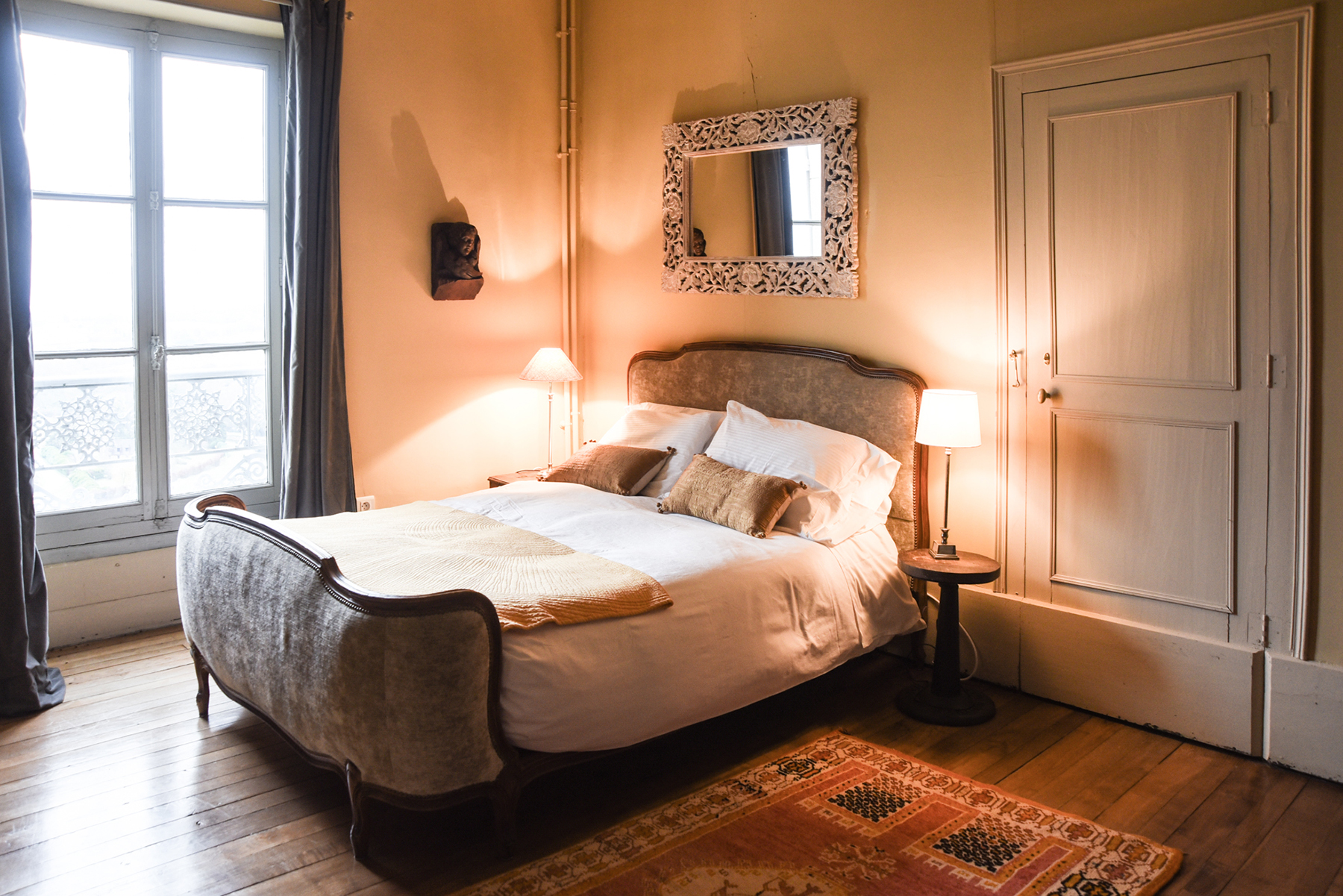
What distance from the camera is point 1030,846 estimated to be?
103 inches

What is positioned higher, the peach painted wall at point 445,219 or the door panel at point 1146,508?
the peach painted wall at point 445,219

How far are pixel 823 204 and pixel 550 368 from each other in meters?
1.56

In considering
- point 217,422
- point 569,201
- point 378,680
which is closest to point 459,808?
point 378,680

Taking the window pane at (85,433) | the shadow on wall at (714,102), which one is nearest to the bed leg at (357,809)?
the window pane at (85,433)

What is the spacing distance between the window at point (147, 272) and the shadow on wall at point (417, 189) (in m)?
0.54

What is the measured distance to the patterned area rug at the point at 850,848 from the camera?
95.7 inches

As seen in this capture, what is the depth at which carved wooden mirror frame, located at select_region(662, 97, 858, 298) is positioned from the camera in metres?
4.05

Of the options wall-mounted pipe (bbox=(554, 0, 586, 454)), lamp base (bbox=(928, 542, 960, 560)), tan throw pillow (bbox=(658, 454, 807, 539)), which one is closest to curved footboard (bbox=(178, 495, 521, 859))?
tan throw pillow (bbox=(658, 454, 807, 539))

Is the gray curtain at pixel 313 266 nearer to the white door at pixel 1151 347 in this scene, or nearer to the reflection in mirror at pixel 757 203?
the reflection in mirror at pixel 757 203

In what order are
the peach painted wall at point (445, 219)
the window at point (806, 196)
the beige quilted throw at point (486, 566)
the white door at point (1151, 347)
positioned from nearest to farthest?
the beige quilted throw at point (486, 566)
the white door at point (1151, 347)
the window at point (806, 196)
the peach painted wall at point (445, 219)

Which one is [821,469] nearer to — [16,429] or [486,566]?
[486,566]

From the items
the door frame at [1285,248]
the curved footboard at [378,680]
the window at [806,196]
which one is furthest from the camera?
the window at [806,196]

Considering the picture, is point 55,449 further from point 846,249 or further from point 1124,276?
point 1124,276

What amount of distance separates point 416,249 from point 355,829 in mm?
2993
